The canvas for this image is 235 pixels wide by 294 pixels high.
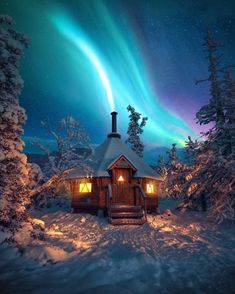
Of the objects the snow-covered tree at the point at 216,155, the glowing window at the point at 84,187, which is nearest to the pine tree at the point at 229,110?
the snow-covered tree at the point at 216,155

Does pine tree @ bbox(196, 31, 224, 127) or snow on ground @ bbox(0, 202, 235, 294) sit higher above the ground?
pine tree @ bbox(196, 31, 224, 127)

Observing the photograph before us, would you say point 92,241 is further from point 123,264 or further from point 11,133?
point 11,133

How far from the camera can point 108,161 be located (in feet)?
69.7

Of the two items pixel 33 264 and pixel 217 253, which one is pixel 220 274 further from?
pixel 33 264

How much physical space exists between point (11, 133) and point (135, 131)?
29484 millimetres

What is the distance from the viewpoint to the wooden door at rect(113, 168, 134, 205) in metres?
20.1

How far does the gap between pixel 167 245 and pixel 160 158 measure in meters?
44.3

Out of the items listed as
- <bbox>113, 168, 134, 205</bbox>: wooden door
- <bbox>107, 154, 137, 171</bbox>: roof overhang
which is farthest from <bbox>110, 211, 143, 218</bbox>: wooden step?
<bbox>107, 154, 137, 171</bbox>: roof overhang

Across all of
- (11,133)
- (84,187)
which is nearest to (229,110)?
(84,187)

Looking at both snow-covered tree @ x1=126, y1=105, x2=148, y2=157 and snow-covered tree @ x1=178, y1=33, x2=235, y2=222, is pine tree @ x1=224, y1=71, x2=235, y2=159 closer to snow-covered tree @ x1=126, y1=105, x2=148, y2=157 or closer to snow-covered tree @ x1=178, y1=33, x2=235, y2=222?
snow-covered tree @ x1=178, y1=33, x2=235, y2=222

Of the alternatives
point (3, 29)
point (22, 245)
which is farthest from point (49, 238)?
point (3, 29)

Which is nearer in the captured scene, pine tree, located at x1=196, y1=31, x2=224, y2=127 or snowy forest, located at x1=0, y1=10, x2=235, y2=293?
snowy forest, located at x1=0, y1=10, x2=235, y2=293

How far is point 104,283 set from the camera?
20.1ft

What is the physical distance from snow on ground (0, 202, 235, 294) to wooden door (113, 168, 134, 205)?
739cm
